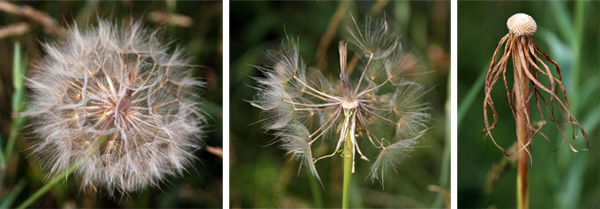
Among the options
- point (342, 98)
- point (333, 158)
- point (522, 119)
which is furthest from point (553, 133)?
point (342, 98)

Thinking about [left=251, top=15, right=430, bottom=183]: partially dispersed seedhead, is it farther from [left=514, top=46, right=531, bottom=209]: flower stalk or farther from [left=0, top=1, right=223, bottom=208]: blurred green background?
[left=0, top=1, right=223, bottom=208]: blurred green background

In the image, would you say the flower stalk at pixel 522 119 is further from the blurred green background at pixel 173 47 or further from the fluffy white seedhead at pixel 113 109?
the blurred green background at pixel 173 47

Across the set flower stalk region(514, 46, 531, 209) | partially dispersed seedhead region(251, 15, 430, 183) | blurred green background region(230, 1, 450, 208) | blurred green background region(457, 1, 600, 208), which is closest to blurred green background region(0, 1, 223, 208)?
blurred green background region(230, 1, 450, 208)

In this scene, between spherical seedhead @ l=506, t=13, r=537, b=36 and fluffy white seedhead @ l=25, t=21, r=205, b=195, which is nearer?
spherical seedhead @ l=506, t=13, r=537, b=36

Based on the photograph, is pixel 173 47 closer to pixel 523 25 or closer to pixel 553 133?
pixel 523 25

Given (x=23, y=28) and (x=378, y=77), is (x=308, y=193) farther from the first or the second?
(x=23, y=28)

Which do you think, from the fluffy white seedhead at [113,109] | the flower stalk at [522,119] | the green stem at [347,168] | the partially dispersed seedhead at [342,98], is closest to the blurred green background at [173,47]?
the fluffy white seedhead at [113,109]

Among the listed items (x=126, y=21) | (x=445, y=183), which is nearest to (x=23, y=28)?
(x=126, y=21)
